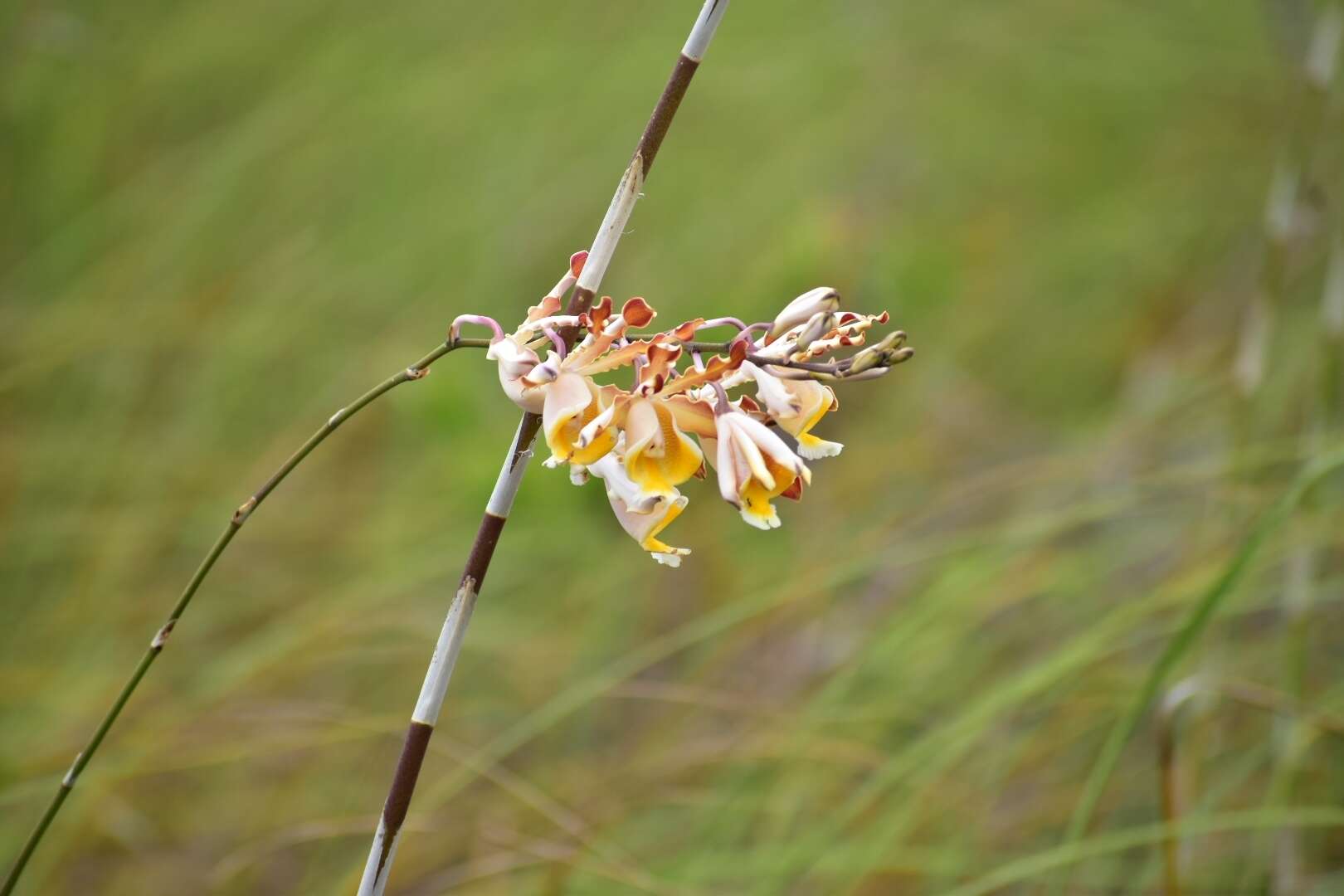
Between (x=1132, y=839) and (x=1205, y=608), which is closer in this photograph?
(x=1205, y=608)

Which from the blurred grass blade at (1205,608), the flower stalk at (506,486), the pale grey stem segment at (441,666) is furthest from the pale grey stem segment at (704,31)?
the blurred grass blade at (1205,608)

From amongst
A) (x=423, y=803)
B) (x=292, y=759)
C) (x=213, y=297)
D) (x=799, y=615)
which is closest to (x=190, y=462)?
(x=213, y=297)

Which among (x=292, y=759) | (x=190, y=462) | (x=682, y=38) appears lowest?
(x=292, y=759)

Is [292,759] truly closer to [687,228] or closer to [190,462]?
[190,462]

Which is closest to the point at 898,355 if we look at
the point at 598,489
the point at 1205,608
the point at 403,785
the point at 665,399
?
the point at 665,399

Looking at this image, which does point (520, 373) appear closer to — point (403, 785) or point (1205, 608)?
point (403, 785)

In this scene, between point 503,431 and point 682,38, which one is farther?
point 682,38
